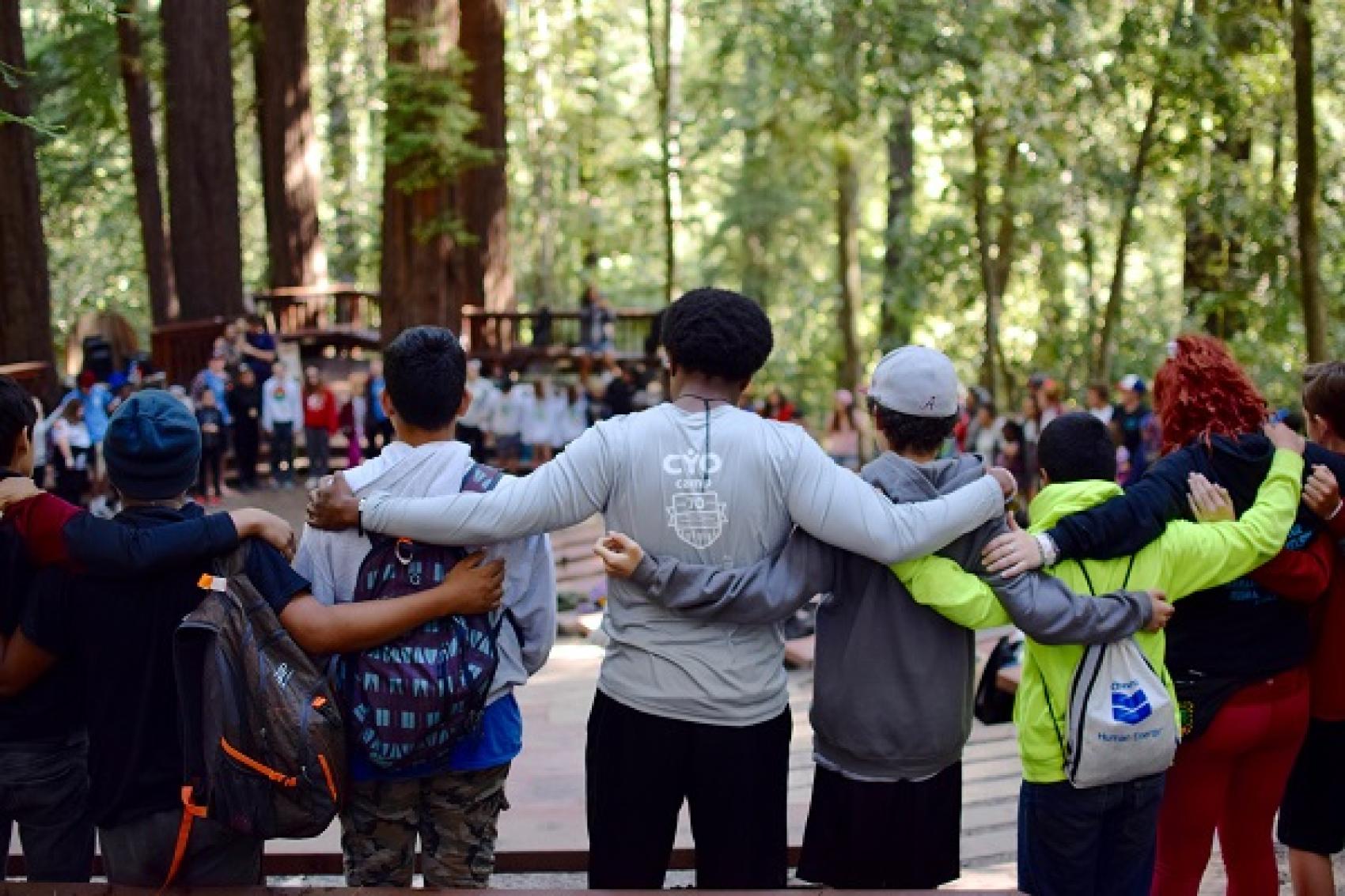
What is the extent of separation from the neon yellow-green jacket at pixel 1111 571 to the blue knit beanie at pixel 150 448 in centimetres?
159

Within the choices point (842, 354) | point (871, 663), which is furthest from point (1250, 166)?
point (871, 663)

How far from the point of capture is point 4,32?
46.8ft

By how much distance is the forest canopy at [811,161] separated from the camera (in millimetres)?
15555

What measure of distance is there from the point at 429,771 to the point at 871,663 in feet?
3.37

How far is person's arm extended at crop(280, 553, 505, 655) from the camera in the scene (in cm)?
318

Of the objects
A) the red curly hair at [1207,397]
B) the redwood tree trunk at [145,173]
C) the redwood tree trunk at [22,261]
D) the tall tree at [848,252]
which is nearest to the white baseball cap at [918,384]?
the red curly hair at [1207,397]

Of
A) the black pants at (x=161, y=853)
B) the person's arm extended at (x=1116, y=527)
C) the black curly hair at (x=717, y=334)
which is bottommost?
the black pants at (x=161, y=853)

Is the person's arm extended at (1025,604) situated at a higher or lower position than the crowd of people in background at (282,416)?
higher

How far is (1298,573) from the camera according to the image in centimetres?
379

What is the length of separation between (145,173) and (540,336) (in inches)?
252

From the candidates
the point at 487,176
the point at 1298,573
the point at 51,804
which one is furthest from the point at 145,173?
the point at 1298,573

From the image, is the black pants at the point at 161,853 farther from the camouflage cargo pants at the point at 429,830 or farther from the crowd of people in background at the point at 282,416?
the crowd of people in background at the point at 282,416

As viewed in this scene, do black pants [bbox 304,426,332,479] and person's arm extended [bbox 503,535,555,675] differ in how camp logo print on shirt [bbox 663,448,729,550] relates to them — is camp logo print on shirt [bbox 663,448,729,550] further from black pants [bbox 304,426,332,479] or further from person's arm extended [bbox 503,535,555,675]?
black pants [bbox 304,426,332,479]

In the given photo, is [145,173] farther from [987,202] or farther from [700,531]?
[700,531]
